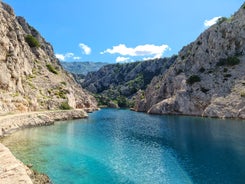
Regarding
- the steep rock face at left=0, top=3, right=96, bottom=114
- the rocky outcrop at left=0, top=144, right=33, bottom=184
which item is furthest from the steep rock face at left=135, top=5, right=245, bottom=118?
the rocky outcrop at left=0, top=144, right=33, bottom=184

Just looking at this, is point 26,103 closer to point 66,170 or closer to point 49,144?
point 49,144

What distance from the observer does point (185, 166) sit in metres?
37.9

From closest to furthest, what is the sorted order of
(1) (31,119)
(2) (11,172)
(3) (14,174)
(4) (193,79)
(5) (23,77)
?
(3) (14,174) < (2) (11,172) < (1) (31,119) < (5) (23,77) < (4) (193,79)

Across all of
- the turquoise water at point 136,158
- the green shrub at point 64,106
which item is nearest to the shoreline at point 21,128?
the turquoise water at point 136,158

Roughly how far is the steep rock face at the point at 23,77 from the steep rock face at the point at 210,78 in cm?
5142

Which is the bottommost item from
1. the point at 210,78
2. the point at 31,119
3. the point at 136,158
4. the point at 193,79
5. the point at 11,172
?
the point at 136,158

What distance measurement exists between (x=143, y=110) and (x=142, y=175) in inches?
5589

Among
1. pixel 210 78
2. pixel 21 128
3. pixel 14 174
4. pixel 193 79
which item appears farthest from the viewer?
pixel 193 79

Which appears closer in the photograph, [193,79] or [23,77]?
[23,77]

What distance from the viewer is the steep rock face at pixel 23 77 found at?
8556 cm

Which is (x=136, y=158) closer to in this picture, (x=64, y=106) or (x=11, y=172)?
(x=11, y=172)

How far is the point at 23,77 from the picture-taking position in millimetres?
107375

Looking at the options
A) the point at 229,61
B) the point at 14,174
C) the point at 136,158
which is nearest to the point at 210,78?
the point at 229,61

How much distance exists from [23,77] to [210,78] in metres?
84.3
